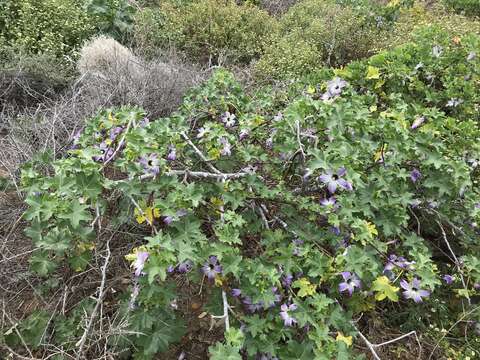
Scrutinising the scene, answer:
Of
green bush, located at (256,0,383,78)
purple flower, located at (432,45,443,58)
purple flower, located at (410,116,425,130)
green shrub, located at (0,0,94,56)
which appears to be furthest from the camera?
green bush, located at (256,0,383,78)

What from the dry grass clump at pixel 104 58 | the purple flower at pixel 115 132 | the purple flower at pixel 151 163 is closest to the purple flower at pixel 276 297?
the purple flower at pixel 151 163

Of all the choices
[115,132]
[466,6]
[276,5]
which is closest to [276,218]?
[115,132]

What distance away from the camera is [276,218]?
2037 millimetres

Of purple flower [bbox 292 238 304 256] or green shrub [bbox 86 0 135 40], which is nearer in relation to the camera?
purple flower [bbox 292 238 304 256]

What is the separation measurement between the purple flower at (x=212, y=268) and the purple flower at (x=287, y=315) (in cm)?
27

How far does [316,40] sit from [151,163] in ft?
12.7

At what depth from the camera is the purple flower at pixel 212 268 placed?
174 centimetres

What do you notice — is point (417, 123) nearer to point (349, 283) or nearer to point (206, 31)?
point (349, 283)

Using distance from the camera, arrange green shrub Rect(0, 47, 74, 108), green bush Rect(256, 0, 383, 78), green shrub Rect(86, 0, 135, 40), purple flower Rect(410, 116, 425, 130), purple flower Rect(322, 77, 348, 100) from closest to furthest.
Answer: purple flower Rect(410, 116, 425, 130), purple flower Rect(322, 77, 348, 100), green shrub Rect(0, 47, 74, 108), green bush Rect(256, 0, 383, 78), green shrub Rect(86, 0, 135, 40)

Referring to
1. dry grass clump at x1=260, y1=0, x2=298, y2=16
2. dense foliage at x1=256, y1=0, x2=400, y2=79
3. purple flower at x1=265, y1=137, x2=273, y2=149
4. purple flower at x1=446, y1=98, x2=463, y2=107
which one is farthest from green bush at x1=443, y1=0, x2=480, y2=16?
purple flower at x1=265, y1=137, x2=273, y2=149

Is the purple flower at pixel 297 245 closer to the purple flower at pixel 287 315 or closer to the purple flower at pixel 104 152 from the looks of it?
the purple flower at pixel 287 315

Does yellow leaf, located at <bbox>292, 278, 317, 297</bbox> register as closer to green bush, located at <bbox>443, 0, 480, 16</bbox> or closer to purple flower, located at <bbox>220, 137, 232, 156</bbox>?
purple flower, located at <bbox>220, 137, 232, 156</bbox>

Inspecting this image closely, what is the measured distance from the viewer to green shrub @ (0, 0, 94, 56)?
4191 mm

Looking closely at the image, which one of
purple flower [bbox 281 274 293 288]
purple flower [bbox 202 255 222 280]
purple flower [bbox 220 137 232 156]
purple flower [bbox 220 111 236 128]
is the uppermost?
purple flower [bbox 220 137 232 156]
